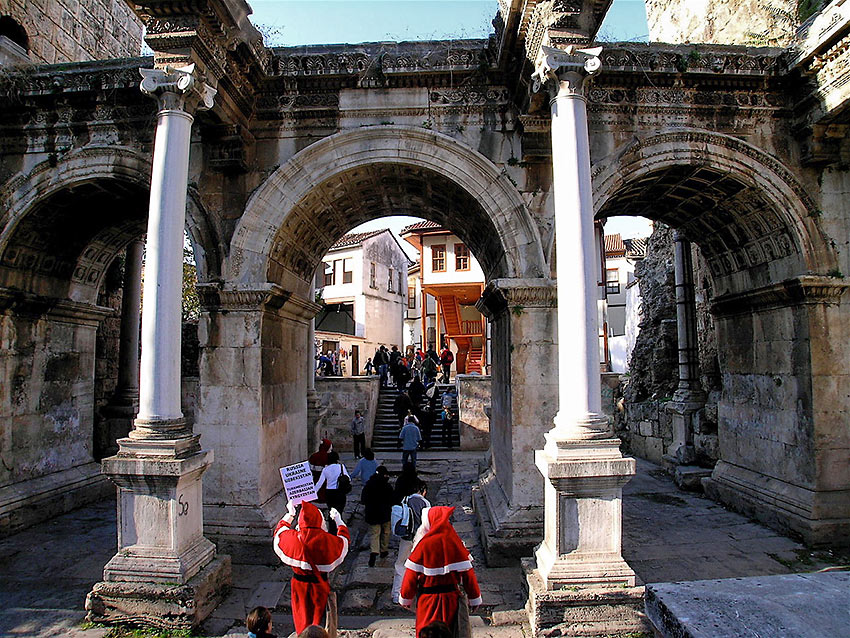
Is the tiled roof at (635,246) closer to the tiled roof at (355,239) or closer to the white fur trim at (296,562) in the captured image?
the tiled roof at (355,239)

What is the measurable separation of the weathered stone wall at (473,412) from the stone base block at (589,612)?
11247 millimetres

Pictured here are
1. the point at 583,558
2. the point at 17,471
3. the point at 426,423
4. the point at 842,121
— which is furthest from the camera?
the point at 426,423

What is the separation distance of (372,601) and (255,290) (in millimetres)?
4109

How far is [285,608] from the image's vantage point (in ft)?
19.0

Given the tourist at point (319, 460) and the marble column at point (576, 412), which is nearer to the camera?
the marble column at point (576, 412)

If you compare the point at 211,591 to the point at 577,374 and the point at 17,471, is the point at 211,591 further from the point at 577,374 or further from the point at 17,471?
the point at 17,471

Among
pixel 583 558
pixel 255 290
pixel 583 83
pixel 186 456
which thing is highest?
pixel 583 83

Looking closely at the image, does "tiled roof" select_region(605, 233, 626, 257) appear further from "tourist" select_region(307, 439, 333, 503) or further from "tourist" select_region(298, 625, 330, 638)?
"tourist" select_region(298, 625, 330, 638)

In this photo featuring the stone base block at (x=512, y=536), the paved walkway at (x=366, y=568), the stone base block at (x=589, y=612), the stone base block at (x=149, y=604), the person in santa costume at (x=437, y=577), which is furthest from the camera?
the stone base block at (x=512, y=536)

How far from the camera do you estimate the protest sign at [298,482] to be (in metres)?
5.98

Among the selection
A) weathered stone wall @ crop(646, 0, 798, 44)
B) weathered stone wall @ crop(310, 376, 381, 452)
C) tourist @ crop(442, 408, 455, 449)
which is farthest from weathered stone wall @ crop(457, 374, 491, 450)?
weathered stone wall @ crop(646, 0, 798, 44)

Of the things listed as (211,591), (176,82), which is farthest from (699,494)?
(176,82)

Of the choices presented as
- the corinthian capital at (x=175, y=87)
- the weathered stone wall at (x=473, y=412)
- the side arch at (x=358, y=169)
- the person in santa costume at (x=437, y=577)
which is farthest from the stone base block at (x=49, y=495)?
the weathered stone wall at (x=473, y=412)

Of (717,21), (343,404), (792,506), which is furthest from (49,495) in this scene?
(717,21)
